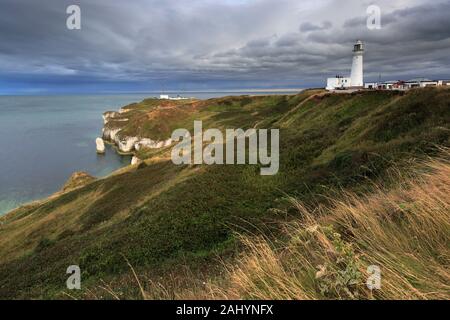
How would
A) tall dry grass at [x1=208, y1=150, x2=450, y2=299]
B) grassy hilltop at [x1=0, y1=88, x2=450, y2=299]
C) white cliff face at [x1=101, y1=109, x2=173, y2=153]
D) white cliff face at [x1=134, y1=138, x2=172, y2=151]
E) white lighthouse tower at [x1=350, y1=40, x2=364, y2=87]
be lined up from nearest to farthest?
tall dry grass at [x1=208, y1=150, x2=450, y2=299] → grassy hilltop at [x1=0, y1=88, x2=450, y2=299] → white lighthouse tower at [x1=350, y1=40, x2=364, y2=87] → white cliff face at [x1=134, y1=138, x2=172, y2=151] → white cliff face at [x1=101, y1=109, x2=173, y2=153]

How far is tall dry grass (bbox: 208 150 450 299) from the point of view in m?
3.80

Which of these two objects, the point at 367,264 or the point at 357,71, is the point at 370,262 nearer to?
the point at 367,264

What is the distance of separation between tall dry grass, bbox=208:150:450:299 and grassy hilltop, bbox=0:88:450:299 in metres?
0.03

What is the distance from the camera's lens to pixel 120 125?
437 feet

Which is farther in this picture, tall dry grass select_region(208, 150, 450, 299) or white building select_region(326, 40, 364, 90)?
white building select_region(326, 40, 364, 90)

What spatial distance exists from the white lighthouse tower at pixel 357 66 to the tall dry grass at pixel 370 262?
82849 mm

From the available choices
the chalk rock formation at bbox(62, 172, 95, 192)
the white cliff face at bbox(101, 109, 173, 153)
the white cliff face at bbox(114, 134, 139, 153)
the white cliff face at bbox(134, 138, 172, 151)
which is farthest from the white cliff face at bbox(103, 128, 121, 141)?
the chalk rock formation at bbox(62, 172, 95, 192)

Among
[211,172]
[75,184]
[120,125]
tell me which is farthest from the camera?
[120,125]

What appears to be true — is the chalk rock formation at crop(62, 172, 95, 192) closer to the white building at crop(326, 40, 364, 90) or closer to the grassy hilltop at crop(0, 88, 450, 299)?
the grassy hilltop at crop(0, 88, 450, 299)

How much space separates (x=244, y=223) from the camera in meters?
18.5

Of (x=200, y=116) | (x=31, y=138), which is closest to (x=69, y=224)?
(x=200, y=116)
